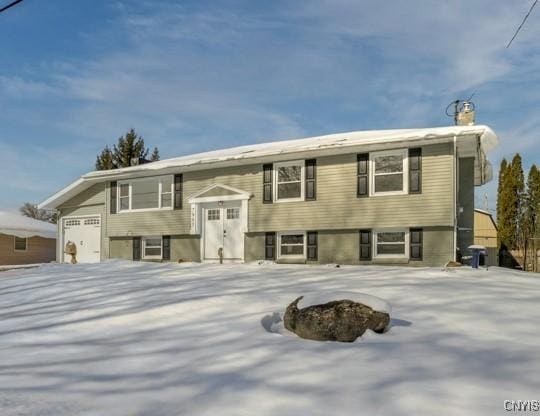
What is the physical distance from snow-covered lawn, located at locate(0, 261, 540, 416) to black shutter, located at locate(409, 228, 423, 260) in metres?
5.11

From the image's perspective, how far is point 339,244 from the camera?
14930 millimetres

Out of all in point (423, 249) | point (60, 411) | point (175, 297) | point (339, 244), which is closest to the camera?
point (60, 411)

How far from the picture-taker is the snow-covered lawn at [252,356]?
3559mm

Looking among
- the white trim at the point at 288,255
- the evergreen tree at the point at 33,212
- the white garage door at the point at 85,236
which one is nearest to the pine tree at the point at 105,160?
the white garage door at the point at 85,236

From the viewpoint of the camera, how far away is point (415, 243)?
543 inches

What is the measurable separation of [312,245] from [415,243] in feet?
11.5

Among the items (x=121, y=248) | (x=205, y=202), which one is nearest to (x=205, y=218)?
(x=205, y=202)

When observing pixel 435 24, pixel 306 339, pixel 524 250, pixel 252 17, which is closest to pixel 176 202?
pixel 252 17

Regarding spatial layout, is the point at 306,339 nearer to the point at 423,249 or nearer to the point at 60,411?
the point at 60,411

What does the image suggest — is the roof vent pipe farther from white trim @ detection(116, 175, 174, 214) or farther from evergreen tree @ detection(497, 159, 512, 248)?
evergreen tree @ detection(497, 159, 512, 248)

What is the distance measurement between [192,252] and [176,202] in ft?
7.46

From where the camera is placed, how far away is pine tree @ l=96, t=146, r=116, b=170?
39062mm

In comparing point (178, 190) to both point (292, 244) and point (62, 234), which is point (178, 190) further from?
point (62, 234)

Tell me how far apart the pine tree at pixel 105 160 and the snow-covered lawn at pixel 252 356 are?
106 ft
